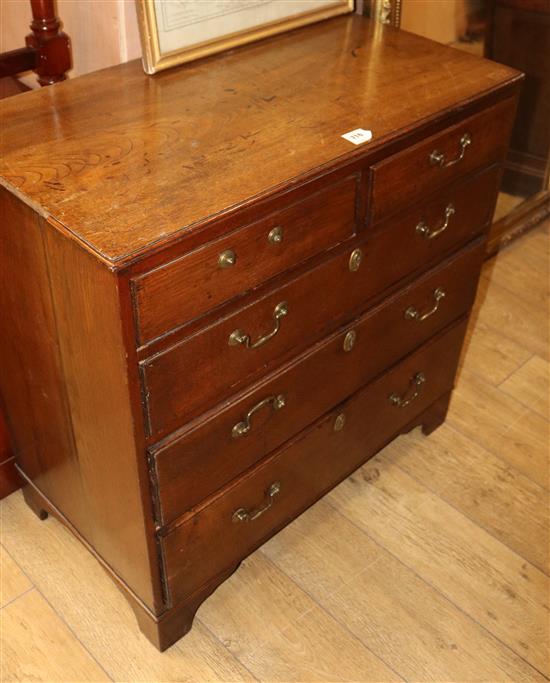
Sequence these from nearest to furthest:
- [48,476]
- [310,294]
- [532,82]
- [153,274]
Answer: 1. [153,274]
2. [310,294]
3. [48,476]
4. [532,82]

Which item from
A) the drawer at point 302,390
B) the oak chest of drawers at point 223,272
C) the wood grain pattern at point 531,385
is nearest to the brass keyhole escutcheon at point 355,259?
the oak chest of drawers at point 223,272

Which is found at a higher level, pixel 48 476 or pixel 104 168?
pixel 104 168

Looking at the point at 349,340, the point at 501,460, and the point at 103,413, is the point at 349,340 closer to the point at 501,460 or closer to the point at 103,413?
the point at 103,413

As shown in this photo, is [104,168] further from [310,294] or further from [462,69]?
[462,69]

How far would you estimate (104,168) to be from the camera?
1291 millimetres

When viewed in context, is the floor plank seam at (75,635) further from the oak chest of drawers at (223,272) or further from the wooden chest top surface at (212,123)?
the wooden chest top surface at (212,123)

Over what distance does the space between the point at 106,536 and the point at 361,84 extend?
0.98 m

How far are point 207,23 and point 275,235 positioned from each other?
52cm

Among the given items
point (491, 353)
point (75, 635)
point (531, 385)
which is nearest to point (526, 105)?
point (491, 353)

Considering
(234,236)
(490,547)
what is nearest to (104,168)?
(234,236)

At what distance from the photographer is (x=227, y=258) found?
1.25m

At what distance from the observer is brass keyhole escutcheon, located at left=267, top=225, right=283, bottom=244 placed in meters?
1.30

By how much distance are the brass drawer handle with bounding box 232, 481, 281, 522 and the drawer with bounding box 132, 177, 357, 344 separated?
1.68ft

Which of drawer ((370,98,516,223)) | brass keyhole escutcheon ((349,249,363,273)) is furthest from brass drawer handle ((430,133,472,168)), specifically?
brass keyhole escutcheon ((349,249,363,273))
